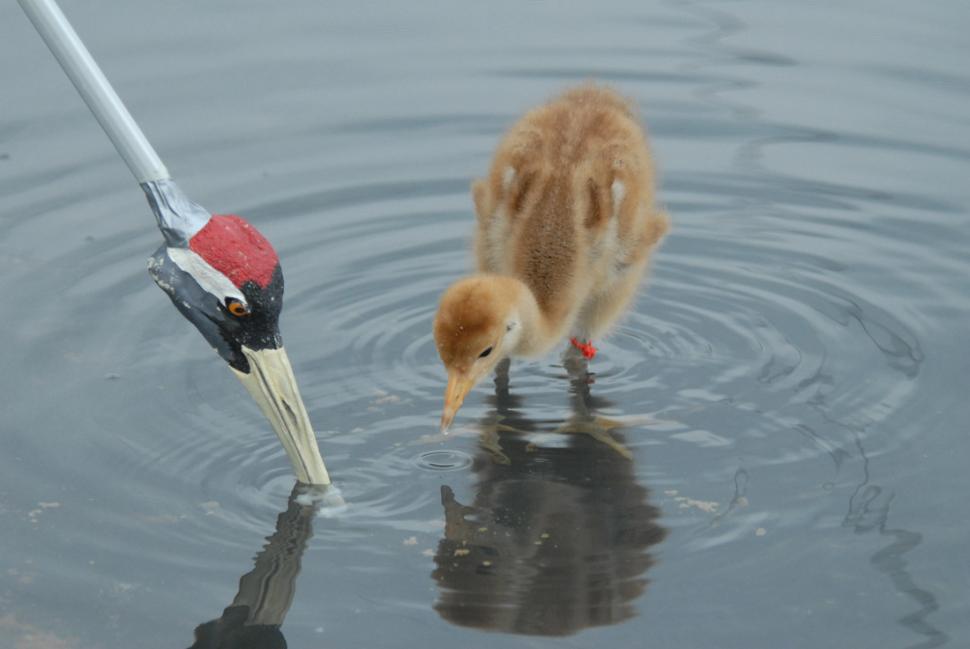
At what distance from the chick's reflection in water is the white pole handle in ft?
3.70

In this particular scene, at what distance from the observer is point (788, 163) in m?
7.71

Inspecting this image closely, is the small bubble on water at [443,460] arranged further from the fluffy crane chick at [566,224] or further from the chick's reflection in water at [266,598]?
the chick's reflection in water at [266,598]

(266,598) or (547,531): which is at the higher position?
(547,531)

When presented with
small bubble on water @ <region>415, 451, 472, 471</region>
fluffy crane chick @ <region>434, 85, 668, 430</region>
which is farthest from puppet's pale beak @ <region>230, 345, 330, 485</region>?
fluffy crane chick @ <region>434, 85, 668, 430</region>

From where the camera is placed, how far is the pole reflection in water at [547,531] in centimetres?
466

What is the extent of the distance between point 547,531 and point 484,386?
1092 mm

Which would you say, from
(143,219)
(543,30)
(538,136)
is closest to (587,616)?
(538,136)

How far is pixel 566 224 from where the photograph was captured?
19.2 ft

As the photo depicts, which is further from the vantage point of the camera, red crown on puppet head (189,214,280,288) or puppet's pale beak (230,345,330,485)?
puppet's pale beak (230,345,330,485)

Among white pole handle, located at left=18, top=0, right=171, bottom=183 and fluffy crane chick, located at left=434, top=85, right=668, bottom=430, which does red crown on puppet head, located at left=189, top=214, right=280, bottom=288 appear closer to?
white pole handle, located at left=18, top=0, right=171, bottom=183

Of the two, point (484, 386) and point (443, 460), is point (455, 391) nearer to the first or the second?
point (443, 460)

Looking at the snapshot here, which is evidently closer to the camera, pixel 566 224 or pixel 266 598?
pixel 266 598

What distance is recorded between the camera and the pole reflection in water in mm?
4656

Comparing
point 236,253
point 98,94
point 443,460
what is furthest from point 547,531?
point 98,94
